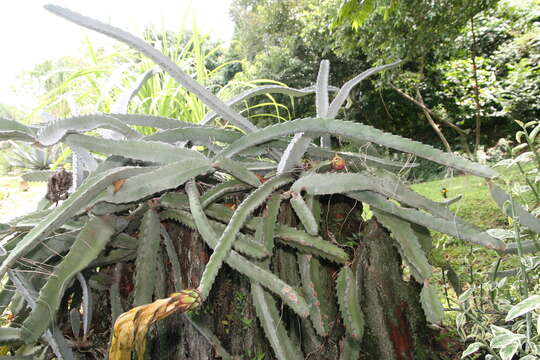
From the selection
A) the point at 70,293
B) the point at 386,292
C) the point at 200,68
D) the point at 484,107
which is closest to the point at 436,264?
the point at 386,292

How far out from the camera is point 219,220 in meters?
0.74

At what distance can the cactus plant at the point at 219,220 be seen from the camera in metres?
0.60

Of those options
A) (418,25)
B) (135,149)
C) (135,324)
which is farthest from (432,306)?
(418,25)

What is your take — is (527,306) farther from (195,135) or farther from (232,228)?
(195,135)

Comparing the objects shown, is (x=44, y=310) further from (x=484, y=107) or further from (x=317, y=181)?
(x=484, y=107)

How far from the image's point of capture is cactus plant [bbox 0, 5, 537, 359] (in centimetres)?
60

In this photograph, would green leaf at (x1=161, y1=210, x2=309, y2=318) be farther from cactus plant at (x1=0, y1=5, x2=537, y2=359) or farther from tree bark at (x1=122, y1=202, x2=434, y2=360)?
tree bark at (x1=122, y1=202, x2=434, y2=360)

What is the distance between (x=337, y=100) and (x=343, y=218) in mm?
261

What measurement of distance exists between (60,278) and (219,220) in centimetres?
27

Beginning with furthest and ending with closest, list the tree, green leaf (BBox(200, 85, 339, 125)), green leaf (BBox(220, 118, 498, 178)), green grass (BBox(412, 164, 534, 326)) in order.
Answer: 1. the tree
2. green grass (BBox(412, 164, 534, 326))
3. green leaf (BBox(200, 85, 339, 125))
4. green leaf (BBox(220, 118, 498, 178))

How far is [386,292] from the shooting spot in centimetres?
77

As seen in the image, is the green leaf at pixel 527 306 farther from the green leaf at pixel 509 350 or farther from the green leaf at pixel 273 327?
the green leaf at pixel 273 327

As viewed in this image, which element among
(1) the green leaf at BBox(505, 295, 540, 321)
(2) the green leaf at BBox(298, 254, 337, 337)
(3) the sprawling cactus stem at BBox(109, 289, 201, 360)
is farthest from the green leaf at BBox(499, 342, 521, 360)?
(3) the sprawling cactus stem at BBox(109, 289, 201, 360)

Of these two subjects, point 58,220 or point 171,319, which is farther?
point 171,319
